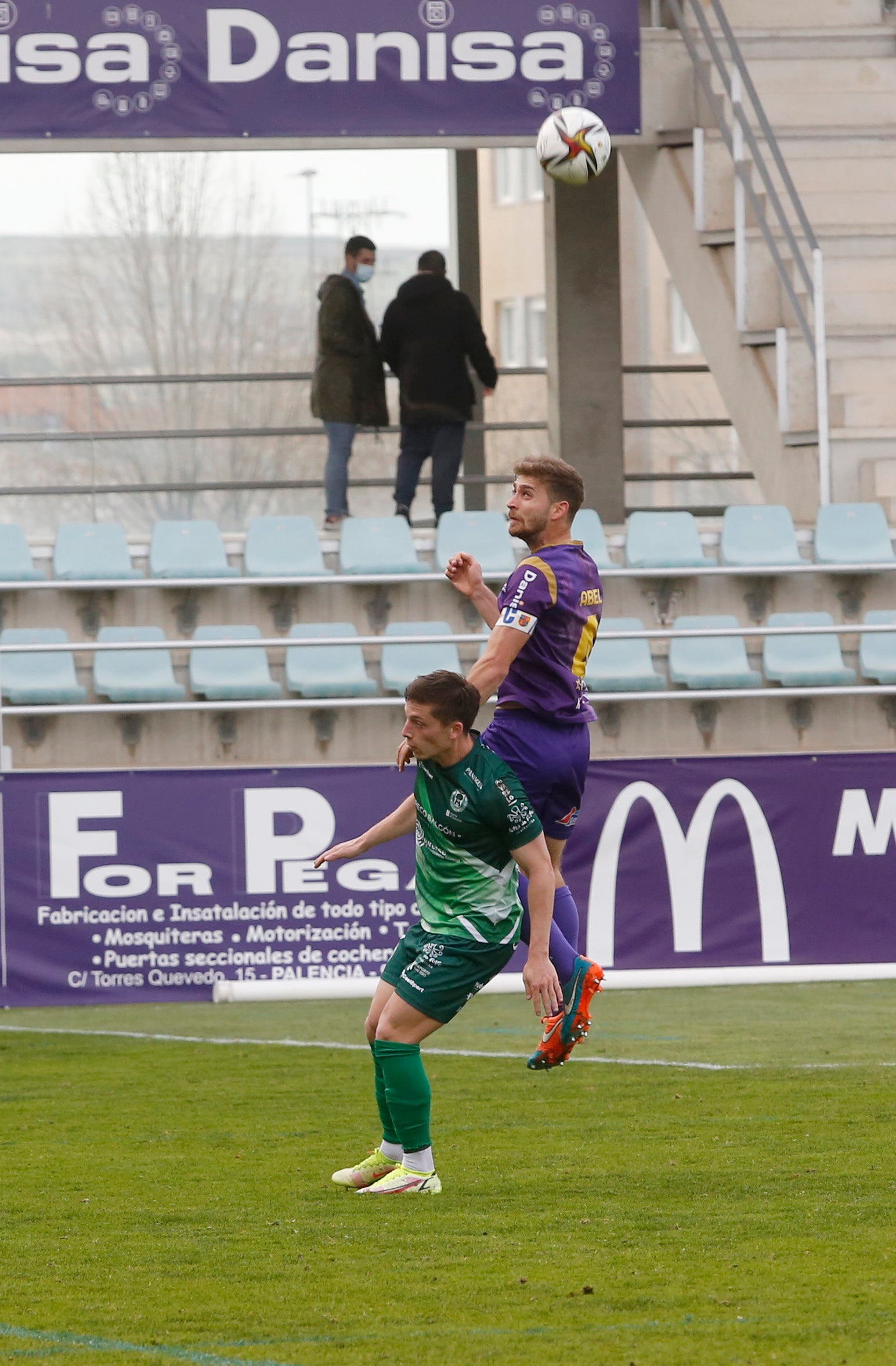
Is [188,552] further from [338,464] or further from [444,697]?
[444,697]

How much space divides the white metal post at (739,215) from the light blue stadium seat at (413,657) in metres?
3.83

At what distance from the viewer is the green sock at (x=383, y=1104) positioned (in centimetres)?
528

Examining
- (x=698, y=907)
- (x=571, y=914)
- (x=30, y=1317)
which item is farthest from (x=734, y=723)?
(x=30, y=1317)

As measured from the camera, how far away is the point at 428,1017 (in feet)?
17.1

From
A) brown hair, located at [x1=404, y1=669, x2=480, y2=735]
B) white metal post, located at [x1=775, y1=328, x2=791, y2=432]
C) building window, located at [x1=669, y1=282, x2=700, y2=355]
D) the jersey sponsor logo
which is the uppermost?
building window, located at [x1=669, y1=282, x2=700, y2=355]

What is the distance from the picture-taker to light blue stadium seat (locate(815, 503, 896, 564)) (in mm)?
12961

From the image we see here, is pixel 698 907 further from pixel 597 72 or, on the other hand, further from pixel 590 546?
pixel 597 72

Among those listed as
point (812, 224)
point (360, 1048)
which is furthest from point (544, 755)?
point (812, 224)

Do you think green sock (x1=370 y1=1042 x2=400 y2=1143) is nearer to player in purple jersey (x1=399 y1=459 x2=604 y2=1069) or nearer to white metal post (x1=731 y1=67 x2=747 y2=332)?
player in purple jersey (x1=399 y1=459 x2=604 y2=1069)

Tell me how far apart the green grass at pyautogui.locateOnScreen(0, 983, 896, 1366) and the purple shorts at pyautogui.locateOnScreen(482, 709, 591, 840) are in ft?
3.46

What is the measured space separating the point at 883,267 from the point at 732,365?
140 centimetres

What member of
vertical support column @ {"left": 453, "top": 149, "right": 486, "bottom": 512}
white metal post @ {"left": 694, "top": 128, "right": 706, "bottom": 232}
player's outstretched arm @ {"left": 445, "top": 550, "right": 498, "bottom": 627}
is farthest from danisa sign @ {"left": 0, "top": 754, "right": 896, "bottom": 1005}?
vertical support column @ {"left": 453, "top": 149, "right": 486, "bottom": 512}

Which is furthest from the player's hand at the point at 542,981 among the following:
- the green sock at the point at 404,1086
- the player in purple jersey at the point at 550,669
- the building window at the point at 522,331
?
the building window at the point at 522,331

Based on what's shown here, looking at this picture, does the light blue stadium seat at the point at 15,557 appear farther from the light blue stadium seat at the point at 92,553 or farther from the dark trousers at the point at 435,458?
the dark trousers at the point at 435,458
